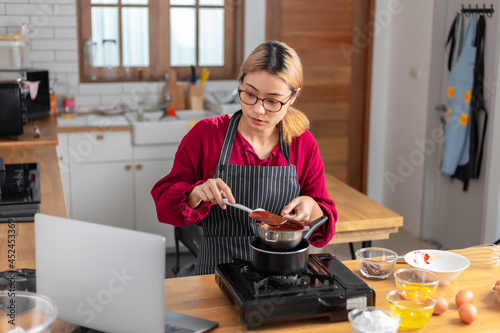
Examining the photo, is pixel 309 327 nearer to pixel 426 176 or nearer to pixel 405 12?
pixel 426 176

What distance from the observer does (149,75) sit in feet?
16.4

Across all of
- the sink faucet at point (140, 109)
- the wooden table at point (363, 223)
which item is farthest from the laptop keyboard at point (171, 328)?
the sink faucet at point (140, 109)

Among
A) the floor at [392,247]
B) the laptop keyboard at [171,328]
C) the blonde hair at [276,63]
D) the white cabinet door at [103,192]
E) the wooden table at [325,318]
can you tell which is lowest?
the floor at [392,247]

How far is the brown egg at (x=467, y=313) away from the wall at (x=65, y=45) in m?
3.70

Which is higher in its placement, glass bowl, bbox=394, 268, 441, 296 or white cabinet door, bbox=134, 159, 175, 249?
glass bowl, bbox=394, 268, 441, 296

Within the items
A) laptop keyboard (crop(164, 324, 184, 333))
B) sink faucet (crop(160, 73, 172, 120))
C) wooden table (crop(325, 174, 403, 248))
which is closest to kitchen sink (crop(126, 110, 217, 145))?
sink faucet (crop(160, 73, 172, 120))

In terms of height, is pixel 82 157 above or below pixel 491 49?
below

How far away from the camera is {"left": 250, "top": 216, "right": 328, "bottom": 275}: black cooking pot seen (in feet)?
5.16

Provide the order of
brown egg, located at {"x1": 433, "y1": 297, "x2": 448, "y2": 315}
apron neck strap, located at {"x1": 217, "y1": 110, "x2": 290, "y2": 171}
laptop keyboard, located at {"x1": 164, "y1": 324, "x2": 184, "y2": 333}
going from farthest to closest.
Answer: apron neck strap, located at {"x1": 217, "y1": 110, "x2": 290, "y2": 171} → brown egg, located at {"x1": 433, "y1": 297, "x2": 448, "y2": 315} → laptop keyboard, located at {"x1": 164, "y1": 324, "x2": 184, "y2": 333}

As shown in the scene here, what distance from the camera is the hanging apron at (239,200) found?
2154mm

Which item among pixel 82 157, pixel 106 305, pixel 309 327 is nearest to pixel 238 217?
pixel 309 327

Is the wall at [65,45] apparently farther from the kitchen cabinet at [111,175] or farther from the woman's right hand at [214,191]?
the woman's right hand at [214,191]

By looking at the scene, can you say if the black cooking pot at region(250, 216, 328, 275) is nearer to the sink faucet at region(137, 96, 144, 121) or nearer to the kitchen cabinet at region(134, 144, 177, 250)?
the kitchen cabinet at region(134, 144, 177, 250)

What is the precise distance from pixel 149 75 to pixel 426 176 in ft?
7.81
